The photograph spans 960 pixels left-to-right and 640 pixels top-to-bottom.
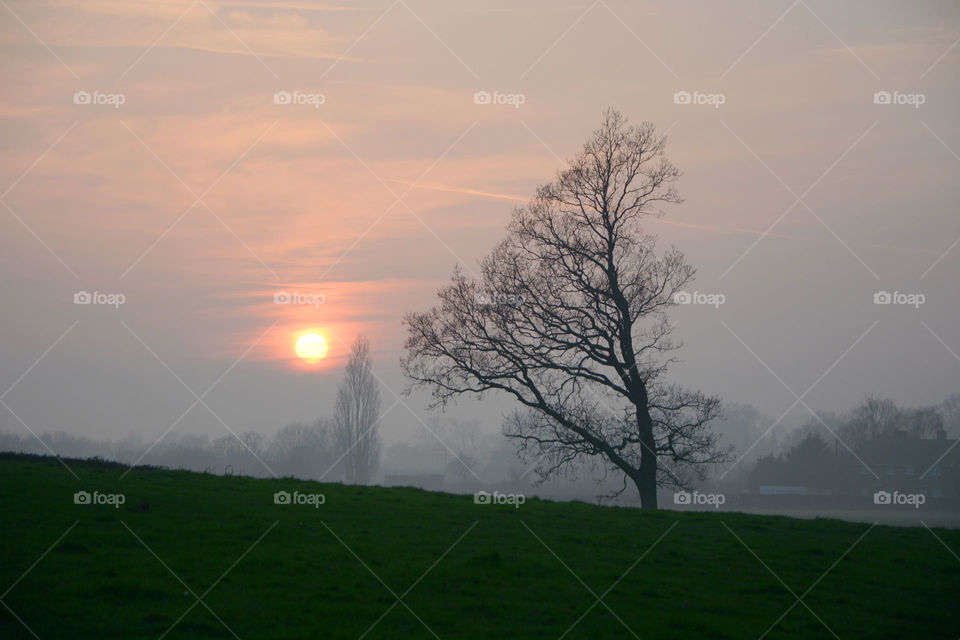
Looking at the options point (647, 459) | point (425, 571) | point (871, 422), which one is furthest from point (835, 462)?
point (425, 571)

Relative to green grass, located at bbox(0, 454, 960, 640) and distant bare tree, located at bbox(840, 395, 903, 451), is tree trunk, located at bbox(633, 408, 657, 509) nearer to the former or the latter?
green grass, located at bbox(0, 454, 960, 640)

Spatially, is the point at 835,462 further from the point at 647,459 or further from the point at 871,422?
the point at 647,459

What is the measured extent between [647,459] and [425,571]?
15615 millimetres

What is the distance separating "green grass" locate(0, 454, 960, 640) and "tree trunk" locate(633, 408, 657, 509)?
6351mm

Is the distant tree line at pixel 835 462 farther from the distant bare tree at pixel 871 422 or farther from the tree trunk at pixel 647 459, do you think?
the tree trunk at pixel 647 459

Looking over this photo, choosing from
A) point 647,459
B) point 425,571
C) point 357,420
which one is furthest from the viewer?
point 357,420

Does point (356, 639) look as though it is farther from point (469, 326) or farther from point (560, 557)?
point (469, 326)

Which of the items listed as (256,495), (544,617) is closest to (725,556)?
(544,617)

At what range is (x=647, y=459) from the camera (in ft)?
96.8

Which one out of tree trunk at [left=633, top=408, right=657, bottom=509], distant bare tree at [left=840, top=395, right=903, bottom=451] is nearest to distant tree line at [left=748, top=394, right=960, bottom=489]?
distant bare tree at [left=840, top=395, right=903, bottom=451]

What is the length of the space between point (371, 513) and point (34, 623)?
32.1 ft

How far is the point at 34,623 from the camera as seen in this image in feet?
39.4

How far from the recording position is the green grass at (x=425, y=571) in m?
13.0

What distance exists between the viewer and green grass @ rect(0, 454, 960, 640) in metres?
13.0
